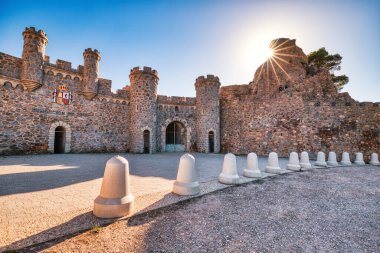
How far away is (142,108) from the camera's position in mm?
13680

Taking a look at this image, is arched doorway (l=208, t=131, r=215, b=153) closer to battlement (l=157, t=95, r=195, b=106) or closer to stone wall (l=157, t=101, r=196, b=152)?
stone wall (l=157, t=101, r=196, b=152)

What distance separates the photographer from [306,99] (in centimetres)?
1191

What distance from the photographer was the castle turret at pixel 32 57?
31.3ft

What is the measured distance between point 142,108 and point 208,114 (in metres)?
6.10

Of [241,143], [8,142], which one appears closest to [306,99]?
[241,143]

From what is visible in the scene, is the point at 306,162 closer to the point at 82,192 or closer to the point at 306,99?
the point at 306,99

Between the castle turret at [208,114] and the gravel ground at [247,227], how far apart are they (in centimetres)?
1177

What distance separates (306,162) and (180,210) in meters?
6.92

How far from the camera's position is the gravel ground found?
1.95 metres

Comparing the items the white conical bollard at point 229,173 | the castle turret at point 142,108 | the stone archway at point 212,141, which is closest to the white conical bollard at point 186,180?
the white conical bollard at point 229,173

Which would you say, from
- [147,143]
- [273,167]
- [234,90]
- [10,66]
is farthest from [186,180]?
[234,90]

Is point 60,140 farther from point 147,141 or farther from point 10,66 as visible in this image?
point 147,141

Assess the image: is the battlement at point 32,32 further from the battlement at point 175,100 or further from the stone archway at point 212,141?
the stone archway at point 212,141

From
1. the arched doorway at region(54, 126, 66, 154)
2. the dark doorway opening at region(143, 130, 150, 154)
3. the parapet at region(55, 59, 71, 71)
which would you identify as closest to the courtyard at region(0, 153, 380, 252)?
the arched doorway at region(54, 126, 66, 154)
